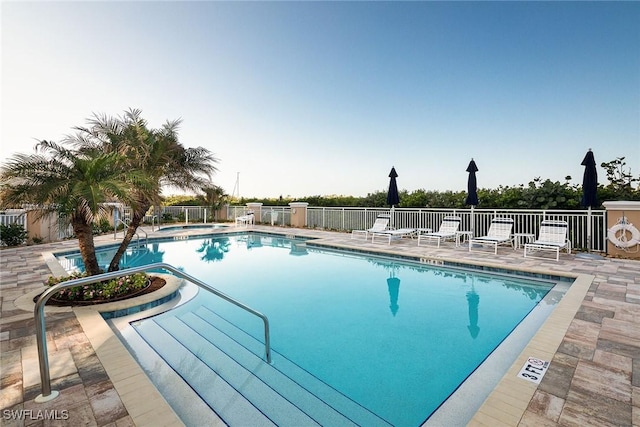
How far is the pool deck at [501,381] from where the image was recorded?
195cm

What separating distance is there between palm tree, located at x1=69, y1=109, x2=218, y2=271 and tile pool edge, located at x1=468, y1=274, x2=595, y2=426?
5.37 meters

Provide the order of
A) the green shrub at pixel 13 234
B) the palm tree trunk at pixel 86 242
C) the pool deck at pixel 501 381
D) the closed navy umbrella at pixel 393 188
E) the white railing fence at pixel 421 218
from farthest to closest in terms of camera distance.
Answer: the closed navy umbrella at pixel 393 188 < the green shrub at pixel 13 234 < the white railing fence at pixel 421 218 < the palm tree trunk at pixel 86 242 < the pool deck at pixel 501 381

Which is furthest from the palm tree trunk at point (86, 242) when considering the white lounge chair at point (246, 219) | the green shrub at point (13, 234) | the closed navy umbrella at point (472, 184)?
the white lounge chair at point (246, 219)

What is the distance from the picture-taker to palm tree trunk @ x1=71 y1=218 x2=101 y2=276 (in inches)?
185

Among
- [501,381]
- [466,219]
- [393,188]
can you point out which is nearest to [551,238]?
[466,219]

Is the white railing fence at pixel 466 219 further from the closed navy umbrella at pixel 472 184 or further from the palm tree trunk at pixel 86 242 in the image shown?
the palm tree trunk at pixel 86 242

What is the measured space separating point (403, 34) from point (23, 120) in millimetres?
13305

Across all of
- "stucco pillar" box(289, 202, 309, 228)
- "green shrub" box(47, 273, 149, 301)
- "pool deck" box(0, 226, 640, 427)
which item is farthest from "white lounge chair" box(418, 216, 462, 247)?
"green shrub" box(47, 273, 149, 301)

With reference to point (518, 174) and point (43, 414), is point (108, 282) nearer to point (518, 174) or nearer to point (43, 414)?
point (43, 414)

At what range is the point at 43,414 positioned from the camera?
1.96 meters

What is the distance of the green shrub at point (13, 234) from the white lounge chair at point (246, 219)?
9.44 meters

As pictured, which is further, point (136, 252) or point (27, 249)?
point (136, 252)

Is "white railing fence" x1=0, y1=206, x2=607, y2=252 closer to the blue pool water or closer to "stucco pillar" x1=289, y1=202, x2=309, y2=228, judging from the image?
"stucco pillar" x1=289, y1=202, x2=309, y2=228

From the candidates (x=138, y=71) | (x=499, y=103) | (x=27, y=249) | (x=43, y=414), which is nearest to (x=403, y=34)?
(x=499, y=103)
